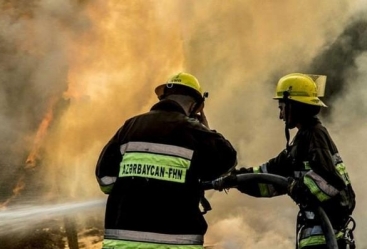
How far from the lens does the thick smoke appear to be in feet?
38.8

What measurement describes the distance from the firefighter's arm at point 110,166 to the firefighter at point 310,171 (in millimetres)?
1357

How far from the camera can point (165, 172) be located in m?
3.59

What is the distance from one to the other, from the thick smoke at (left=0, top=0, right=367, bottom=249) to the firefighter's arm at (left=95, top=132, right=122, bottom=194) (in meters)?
8.15

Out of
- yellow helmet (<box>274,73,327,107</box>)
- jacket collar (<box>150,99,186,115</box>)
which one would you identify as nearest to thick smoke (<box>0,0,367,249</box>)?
yellow helmet (<box>274,73,327,107</box>)

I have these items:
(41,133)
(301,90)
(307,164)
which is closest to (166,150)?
(307,164)

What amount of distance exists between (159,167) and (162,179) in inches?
3.3

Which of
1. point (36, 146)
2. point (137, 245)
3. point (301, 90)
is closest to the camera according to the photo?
point (137, 245)

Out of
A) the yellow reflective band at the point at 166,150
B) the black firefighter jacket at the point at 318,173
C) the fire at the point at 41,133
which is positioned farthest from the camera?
the fire at the point at 41,133

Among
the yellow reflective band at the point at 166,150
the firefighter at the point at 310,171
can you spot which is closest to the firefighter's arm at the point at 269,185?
the firefighter at the point at 310,171

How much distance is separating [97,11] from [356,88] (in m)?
6.96

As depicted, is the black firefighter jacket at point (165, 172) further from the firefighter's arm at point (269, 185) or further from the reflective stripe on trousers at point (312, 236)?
the firefighter's arm at point (269, 185)

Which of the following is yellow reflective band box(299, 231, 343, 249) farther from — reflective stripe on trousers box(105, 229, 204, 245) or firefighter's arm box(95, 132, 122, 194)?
firefighter's arm box(95, 132, 122, 194)

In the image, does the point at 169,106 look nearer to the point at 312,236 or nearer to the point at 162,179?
the point at 162,179

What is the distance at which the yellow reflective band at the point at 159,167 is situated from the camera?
359cm
